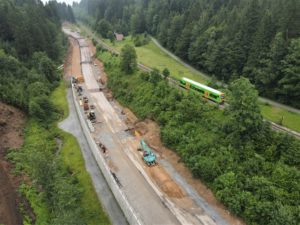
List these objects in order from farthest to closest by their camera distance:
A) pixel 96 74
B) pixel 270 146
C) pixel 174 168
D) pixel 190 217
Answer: pixel 96 74
pixel 174 168
pixel 270 146
pixel 190 217

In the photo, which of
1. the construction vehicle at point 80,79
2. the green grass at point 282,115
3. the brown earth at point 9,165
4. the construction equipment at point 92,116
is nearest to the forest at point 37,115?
the brown earth at point 9,165

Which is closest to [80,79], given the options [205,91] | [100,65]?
[100,65]

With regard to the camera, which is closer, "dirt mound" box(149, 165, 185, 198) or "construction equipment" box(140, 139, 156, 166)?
"dirt mound" box(149, 165, 185, 198)

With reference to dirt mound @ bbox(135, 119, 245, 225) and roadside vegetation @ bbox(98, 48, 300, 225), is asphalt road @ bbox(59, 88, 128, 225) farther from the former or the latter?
roadside vegetation @ bbox(98, 48, 300, 225)

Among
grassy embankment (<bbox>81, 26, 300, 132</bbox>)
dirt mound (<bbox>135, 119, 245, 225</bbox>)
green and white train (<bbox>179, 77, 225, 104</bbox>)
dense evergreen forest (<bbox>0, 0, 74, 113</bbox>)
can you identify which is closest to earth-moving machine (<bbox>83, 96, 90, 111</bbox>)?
dense evergreen forest (<bbox>0, 0, 74, 113</bbox>)

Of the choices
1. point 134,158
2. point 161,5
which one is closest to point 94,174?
point 134,158

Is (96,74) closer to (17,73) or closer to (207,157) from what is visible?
(17,73)
